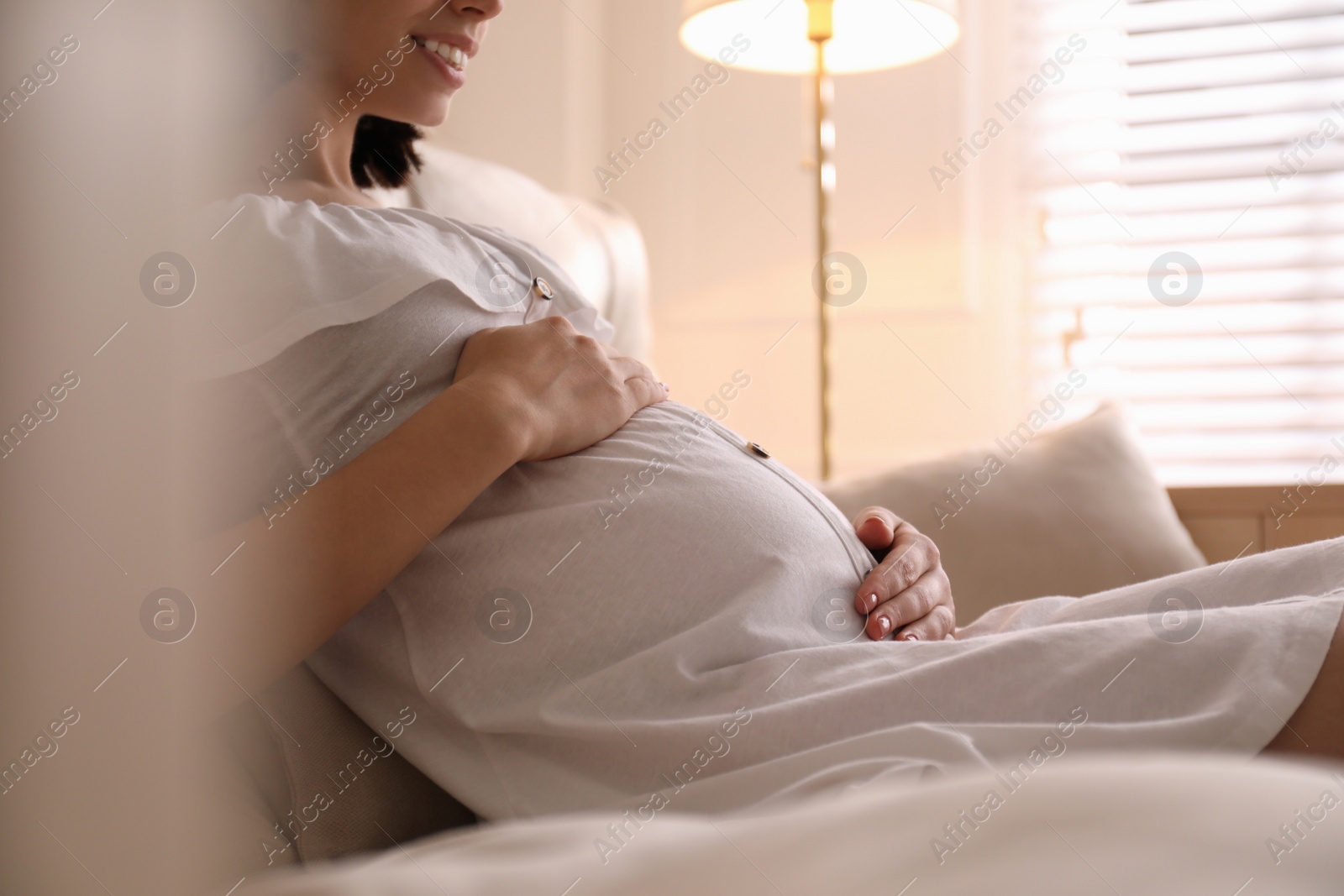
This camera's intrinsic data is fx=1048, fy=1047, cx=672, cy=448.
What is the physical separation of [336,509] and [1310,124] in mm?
2185

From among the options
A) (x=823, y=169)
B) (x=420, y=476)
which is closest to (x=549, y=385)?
(x=420, y=476)

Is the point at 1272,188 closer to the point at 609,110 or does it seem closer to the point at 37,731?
the point at 609,110

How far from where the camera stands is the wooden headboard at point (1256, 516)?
3.95ft

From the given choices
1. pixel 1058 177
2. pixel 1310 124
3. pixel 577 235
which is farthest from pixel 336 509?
pixel 1310 124

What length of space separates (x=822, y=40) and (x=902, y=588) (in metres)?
1.27

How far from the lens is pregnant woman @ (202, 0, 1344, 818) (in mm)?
499

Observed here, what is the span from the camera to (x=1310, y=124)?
2.06 metres

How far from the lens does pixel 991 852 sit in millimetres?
267

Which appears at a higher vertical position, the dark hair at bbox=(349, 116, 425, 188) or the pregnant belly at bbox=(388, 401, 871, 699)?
the dark hair at bbox=(349, 116, 425, 188)

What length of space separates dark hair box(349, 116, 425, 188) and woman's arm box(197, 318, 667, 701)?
0.50 m

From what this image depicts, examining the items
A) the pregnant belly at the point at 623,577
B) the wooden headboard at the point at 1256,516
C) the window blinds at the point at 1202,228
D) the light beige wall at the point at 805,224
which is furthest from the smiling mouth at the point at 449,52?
the window blinds at the point at 1202,228

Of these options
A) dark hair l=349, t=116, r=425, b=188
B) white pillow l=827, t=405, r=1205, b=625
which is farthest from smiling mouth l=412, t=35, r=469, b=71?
white pillow l=827, t=405, r=1205, b=625

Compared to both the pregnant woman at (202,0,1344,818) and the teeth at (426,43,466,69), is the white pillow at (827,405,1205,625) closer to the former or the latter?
the pregnant woman at (202,0,1344,818)

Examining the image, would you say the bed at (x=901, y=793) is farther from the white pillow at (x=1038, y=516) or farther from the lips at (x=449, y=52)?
the lips at (x=449, y=52)
